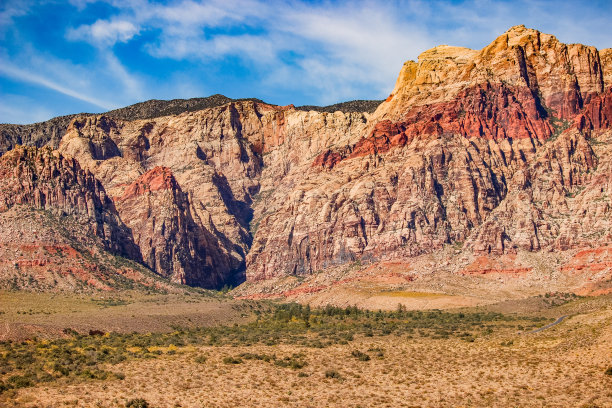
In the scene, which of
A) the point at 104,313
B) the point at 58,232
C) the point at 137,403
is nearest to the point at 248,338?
the point at 104,313

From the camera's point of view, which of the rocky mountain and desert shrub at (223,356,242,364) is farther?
the rocky mountain

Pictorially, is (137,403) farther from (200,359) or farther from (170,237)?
(170,237)

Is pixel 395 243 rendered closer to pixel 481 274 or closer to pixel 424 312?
pixel 481 274

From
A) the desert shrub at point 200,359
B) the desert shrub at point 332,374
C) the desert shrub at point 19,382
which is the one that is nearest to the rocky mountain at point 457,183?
the desert shrub at point 332,374

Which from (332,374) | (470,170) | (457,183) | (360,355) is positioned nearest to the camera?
(332,374)

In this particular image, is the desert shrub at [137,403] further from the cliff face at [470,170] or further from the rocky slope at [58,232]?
the cliff face at [470,170]

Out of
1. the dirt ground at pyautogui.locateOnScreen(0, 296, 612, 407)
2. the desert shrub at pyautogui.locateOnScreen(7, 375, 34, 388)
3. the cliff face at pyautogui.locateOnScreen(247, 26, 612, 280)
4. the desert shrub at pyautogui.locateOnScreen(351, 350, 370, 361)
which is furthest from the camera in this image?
the cliff face at pyautogui.locateOnScreen(247, 26, 612, 280)

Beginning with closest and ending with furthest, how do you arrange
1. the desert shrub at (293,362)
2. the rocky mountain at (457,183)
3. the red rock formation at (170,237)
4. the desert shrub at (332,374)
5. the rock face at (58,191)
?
1. the desert shrub at (332,374)
2. the desert shrub at (293,362)
3. the rocky mountain at (457,183)
4. the rock face at (58,191)
5. the red rock formation at (170,237)

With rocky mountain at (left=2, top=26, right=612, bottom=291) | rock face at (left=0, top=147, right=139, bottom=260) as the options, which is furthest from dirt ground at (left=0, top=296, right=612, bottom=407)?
rock face at (left=0, top=147, right=139, bottom=260)

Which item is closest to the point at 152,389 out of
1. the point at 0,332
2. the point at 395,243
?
the point at 0,332

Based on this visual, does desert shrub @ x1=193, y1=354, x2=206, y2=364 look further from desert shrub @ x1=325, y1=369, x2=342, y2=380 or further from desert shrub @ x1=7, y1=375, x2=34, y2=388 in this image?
desert shrub @ x1=7, y1=375, x2=34, y2=388

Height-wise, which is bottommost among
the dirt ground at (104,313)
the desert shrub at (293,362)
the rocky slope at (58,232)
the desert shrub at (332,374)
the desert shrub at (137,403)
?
the desert shrub at (137,403)

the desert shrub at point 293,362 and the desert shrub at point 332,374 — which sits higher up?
the desert shrub at point 293,362

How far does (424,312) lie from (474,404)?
6456cm
